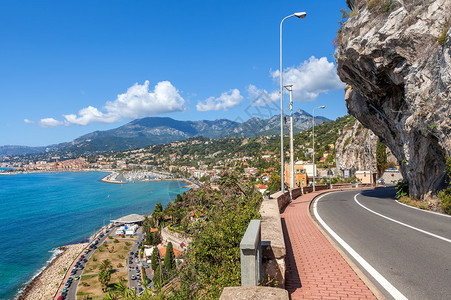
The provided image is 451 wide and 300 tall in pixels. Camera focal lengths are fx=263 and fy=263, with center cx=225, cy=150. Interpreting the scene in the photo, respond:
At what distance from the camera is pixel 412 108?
1141cm

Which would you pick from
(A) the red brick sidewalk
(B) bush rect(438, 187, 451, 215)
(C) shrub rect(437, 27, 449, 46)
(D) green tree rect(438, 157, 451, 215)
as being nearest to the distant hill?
(C) shrub rect(437, 27, 449, 46)

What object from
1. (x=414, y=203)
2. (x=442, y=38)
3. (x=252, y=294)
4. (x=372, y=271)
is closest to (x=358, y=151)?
(x=414, y=203)

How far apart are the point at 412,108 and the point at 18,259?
164 ft

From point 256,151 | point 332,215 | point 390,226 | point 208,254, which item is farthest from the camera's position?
point 256,151

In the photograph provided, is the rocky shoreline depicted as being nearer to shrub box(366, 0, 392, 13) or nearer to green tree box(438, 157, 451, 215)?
green tree box(438, 157, 451, 215)

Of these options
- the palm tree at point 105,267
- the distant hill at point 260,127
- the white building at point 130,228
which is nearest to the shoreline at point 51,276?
the palm tree at point 105,267

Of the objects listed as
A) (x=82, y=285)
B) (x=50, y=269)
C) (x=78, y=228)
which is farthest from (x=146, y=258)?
(x=78, y=228)

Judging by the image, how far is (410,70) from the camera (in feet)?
38.2

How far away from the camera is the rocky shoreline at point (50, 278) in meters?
26.8

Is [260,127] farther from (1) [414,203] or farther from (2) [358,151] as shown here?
(2) [358,151]

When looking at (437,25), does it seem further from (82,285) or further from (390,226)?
(82,285)

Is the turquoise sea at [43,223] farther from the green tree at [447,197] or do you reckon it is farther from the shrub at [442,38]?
the shrub at [442,38]

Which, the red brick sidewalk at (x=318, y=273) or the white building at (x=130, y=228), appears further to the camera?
the white building at (x=130, y=228)

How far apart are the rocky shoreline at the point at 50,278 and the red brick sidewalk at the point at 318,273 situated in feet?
98.3
